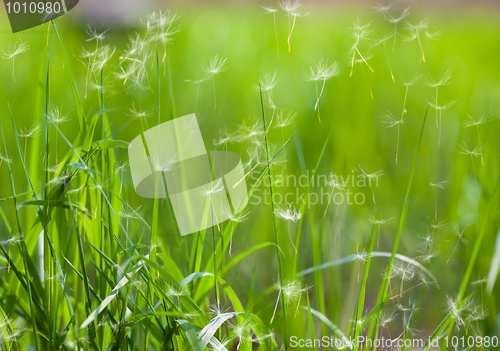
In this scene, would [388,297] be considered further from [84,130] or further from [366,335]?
[84,130]

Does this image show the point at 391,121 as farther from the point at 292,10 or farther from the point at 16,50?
the point at 16,50

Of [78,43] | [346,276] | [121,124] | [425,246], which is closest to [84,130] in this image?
[121,124]

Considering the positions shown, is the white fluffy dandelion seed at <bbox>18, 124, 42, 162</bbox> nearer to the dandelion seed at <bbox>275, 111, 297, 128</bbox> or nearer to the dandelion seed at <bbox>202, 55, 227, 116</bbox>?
the dandelion seed at <bbox>202, 55, 227, 116</bbox>

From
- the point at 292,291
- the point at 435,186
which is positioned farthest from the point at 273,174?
the point at 435,186

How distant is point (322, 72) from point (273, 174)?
208 mm

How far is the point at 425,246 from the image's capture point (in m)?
0.55

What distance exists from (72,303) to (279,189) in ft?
1.24

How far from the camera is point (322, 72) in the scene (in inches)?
22.6

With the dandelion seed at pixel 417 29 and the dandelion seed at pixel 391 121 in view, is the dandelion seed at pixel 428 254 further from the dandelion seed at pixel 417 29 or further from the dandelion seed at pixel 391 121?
the dandelion seed at pixel 417 29

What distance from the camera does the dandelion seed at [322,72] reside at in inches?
22.6

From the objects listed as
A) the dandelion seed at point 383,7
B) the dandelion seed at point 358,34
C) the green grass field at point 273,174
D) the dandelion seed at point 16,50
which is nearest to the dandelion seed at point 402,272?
the green grass field at point 273,174

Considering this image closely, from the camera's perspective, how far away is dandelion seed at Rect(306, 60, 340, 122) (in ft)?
1.89

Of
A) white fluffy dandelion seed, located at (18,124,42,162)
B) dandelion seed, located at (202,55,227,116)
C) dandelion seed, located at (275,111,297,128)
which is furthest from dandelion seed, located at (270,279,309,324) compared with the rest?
white fluffy dandelion seed, located at (18,124,42,162)

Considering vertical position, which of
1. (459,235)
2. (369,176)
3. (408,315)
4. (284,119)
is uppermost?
(284,119)
